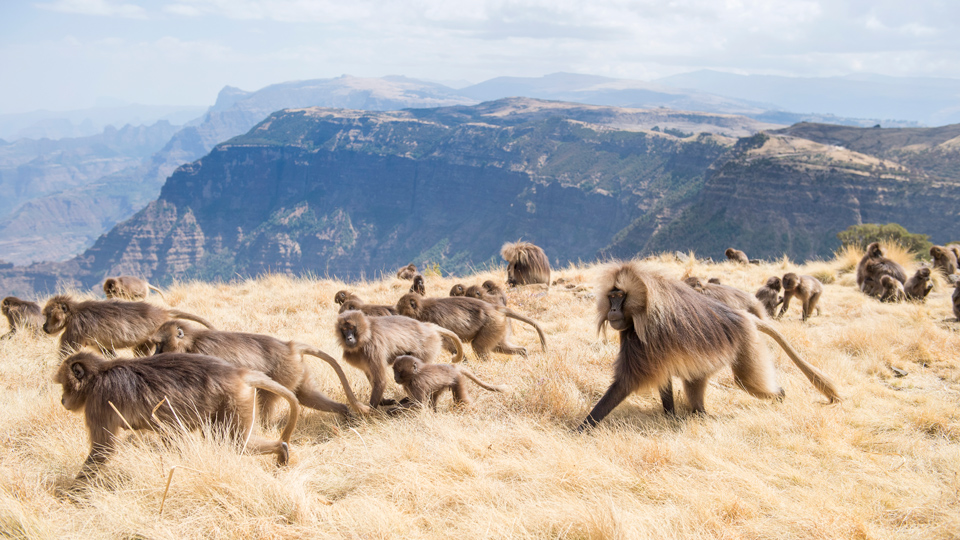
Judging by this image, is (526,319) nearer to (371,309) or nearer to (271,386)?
(371,309)

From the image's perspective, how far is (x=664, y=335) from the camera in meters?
4.27

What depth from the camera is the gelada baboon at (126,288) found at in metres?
8.93

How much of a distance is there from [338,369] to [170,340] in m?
1.54

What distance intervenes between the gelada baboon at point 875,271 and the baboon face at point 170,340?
11.2 metres

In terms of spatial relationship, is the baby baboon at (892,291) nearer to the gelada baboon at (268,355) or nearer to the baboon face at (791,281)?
the baboon face at (791,281)

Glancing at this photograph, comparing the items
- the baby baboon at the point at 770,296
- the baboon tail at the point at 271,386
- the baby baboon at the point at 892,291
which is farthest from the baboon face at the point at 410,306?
the baby baboon at the point at 892,291

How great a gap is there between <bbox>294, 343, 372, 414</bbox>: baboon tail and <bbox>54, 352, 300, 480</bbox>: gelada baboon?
30.4 inches

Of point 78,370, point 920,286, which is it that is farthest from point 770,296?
point 78,370

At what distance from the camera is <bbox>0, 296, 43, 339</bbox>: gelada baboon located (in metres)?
7.57

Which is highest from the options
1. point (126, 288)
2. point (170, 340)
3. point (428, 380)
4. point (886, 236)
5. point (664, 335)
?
point (664, 335)

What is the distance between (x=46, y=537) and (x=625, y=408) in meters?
4.38

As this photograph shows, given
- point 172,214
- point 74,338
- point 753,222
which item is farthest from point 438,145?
point 74,338

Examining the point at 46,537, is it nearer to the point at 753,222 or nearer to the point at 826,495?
the point at 826,495

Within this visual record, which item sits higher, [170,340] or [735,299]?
[735,299]
